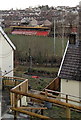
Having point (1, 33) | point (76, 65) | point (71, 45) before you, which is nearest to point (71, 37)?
point (71, 45)

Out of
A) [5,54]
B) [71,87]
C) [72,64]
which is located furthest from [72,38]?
[5,54]

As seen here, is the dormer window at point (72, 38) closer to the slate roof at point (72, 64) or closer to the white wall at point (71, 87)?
the slate roof at point (72, 64)

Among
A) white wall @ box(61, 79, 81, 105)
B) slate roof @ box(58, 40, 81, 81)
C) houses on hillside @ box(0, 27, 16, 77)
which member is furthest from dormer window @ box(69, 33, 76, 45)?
houses on hillside @ box(0, 27, 16, 77)

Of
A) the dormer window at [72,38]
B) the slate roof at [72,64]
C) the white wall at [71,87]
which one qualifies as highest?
the dormer window at [72,38]

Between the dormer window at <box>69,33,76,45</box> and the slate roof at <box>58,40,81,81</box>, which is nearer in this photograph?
the slate roof at <box>58,40,81,81</box>

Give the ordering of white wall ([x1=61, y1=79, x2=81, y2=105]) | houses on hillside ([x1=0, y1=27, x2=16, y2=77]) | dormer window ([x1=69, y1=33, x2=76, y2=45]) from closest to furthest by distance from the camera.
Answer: white wall ([x1=61, y1=79, x2=81, y2=105]), dormer window ([x1=69, y1=33, x2=76, y2=45]), houses on hillside ([x1=0, y1=27, x2=16, y2=77])

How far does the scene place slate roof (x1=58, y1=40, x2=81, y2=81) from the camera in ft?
22.0

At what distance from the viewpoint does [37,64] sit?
14.2m

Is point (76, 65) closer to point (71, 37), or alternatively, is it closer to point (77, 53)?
point (77, 53)

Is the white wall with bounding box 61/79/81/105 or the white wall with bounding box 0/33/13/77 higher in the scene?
the white wall with bounding box 0/33/13/77

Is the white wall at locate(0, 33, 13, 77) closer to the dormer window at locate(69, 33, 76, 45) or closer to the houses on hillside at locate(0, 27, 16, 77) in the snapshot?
the houses on hillside at locate(0, 27, 16, 77)

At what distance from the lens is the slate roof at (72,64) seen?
671 centimetres

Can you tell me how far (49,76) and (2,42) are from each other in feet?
14.9

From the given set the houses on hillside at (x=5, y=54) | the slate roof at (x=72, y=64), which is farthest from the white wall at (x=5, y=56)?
the slate roof at (x=72, y=64)
